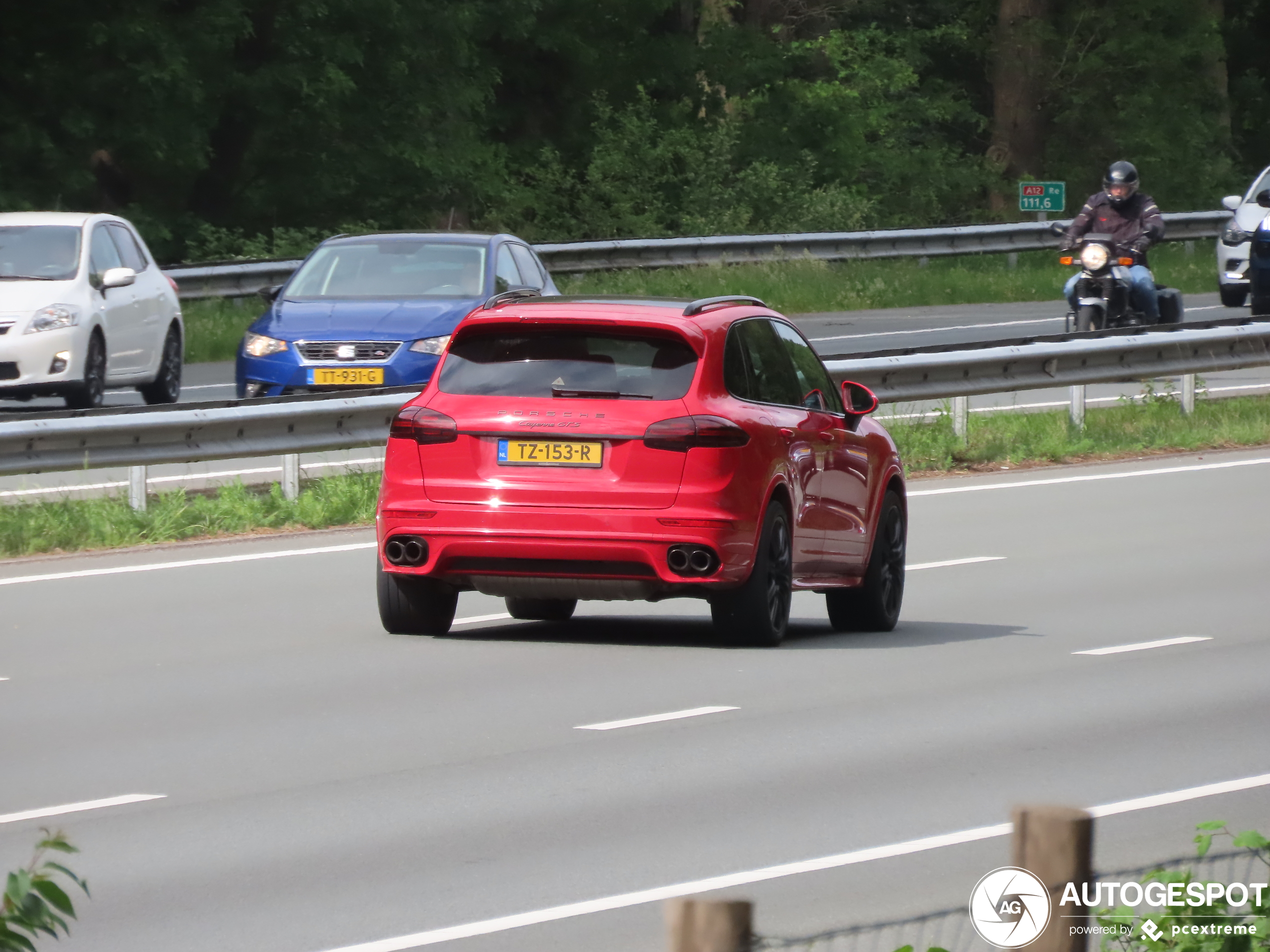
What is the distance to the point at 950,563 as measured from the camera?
1540 centimetres

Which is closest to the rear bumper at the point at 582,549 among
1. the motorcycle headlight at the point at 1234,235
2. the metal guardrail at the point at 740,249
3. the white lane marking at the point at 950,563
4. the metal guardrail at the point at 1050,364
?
the white lane marking at the point at 950,563

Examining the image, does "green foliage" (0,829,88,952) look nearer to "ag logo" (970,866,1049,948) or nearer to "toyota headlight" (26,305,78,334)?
"ag logo" (970,866,1049,948)

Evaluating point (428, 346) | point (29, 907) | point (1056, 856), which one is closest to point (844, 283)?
point (428, 346)

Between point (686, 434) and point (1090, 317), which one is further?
point (1090, 317)

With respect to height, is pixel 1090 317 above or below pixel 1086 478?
above

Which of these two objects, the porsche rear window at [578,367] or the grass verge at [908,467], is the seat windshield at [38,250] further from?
the porsche rear window at [578,367]

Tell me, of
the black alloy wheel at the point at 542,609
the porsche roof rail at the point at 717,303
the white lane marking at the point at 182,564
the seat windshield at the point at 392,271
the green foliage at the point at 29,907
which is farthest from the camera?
the seat windshield at the point at 392,271

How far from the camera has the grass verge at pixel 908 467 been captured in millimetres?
15781

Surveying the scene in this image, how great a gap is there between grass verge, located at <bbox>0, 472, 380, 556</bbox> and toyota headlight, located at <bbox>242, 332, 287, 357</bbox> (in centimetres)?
205

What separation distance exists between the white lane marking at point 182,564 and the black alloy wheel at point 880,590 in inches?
141

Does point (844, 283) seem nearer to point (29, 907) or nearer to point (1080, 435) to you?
point (1080, 435)

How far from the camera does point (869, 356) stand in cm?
2088

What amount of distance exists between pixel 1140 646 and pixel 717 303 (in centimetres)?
238

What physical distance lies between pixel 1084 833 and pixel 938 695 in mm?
6842
